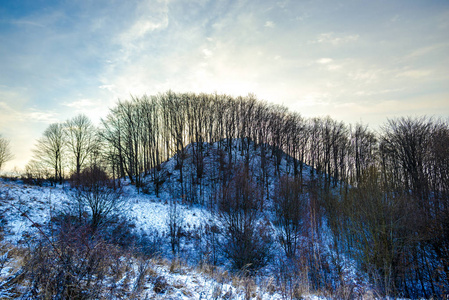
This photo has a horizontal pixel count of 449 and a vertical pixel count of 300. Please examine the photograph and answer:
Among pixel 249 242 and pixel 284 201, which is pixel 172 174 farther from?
pixel 249 242

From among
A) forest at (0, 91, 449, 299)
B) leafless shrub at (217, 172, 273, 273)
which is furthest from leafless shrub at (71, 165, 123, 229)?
leafless shrub at (217, 172, 273, 273)

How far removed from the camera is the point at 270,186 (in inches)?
1404

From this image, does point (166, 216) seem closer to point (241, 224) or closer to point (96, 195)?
point (96, 195)

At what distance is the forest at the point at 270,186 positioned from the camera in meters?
14.2

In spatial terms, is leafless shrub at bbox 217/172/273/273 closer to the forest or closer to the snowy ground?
the forest

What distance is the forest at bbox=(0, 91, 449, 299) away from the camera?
14.2m

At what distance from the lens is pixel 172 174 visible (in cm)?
3412

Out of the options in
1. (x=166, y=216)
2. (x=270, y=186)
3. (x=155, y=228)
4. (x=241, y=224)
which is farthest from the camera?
(x=270, y=186)

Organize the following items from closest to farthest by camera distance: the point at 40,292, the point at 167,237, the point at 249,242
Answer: the point at 40,292
the point at 249,242
the point at 167,237

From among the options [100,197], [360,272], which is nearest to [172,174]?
[100,197]

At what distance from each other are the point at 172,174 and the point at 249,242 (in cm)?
2245

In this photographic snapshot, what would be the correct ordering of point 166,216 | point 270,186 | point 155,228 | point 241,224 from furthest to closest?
point 270,186 < point 166,216 < point 155,228 < point 241,224

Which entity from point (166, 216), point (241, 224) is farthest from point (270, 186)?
point (241, 224)

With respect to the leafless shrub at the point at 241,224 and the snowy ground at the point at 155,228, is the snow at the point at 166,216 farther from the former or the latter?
the leafless shrub at the point at 241,224
